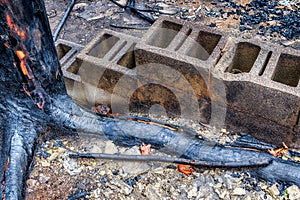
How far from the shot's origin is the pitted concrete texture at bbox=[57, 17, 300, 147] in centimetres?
369

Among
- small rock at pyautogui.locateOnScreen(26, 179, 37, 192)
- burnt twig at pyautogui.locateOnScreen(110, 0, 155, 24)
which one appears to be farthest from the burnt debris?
small rock at pyautogui.locateOnScreen(26, 179, 37, 192)

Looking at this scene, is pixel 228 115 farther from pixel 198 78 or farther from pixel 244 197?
pixel 244 197

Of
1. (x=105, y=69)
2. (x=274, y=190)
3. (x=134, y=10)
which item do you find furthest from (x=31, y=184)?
(x=134, y=10)

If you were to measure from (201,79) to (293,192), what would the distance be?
4.88 ft

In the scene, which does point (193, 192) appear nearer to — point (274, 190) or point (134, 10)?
point (274, 190)

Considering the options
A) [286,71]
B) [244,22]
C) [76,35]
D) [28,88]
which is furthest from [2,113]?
[244,22]

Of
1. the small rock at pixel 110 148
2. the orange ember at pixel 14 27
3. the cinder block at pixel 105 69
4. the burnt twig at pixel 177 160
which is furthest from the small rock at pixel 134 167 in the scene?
the orange ember at pixel 14 27

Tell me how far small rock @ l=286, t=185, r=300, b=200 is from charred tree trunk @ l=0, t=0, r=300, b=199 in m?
0.06

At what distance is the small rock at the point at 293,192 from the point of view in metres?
3.37

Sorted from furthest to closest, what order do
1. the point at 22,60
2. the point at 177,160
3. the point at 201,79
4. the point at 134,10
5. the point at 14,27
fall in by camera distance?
1. the point at 134,10
2. the point at 201,79
3. the point at 177,160
4. the point at 22,60
5. the point at 14,27

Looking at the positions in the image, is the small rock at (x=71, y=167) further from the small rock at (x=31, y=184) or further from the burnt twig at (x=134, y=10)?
the burnt twig at (x=134, y=10)

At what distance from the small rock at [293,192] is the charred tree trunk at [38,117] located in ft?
0.21

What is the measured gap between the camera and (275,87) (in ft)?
11.5

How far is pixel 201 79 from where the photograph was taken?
384cm
